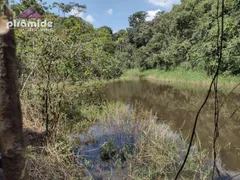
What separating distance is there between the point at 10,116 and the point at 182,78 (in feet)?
49.0

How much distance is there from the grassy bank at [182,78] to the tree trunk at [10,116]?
10421 millimetres

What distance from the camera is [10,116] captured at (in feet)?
2.24

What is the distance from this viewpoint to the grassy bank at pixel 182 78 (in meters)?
10.8

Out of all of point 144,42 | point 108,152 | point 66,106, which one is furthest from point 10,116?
point 144,42

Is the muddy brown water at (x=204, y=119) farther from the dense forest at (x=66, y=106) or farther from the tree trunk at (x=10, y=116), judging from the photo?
the tree trunk at (x=10, y=116)

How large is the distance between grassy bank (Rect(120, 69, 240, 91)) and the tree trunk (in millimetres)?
10421

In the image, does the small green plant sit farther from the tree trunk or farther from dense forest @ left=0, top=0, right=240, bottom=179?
the tree trunk

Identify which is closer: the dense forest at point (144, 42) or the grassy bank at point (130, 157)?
the grassy bank at point (130, 157)

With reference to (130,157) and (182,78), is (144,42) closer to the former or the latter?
(182,78)

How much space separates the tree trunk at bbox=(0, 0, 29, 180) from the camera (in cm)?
68

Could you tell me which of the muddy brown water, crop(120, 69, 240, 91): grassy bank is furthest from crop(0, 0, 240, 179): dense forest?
crop(120, 69, 240, 91): grassy bank

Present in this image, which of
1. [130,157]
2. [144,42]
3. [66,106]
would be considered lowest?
[130,157]

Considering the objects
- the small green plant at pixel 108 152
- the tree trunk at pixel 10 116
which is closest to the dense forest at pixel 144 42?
the small green plant at pixel 108 152

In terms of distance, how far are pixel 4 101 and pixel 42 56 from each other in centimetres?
295
